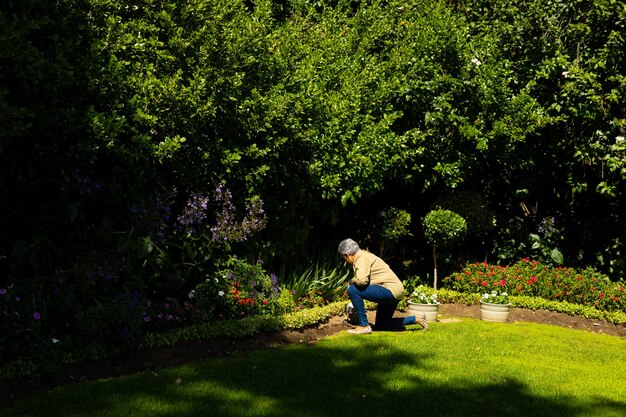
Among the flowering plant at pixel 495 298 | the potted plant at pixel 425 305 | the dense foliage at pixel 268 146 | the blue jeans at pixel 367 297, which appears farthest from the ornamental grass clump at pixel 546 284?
the blue jeans at pixel 367 297

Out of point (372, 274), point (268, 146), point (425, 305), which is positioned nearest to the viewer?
point (372, 274)

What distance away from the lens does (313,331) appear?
35.2ft

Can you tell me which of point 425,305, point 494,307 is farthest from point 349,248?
point 494,307

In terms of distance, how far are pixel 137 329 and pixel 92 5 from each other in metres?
4.04

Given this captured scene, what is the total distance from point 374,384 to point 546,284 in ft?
24.1

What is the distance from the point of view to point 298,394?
23.2ft

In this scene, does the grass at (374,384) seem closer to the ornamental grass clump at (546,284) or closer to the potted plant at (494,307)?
the potted plant at (494,307)

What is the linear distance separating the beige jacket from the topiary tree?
134 inches

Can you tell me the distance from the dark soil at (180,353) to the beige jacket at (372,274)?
1007mm

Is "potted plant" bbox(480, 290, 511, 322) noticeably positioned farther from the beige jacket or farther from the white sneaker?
the white sneaker

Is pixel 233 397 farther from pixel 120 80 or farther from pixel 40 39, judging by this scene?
pixel 40 39

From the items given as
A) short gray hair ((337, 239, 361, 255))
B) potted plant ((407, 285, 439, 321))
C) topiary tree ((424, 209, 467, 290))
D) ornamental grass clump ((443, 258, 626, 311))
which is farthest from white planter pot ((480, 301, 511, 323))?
short gray hair ((337, 239, 361, 255))

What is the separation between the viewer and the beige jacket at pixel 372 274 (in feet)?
34.3

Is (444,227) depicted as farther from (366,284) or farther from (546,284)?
(366,284)
